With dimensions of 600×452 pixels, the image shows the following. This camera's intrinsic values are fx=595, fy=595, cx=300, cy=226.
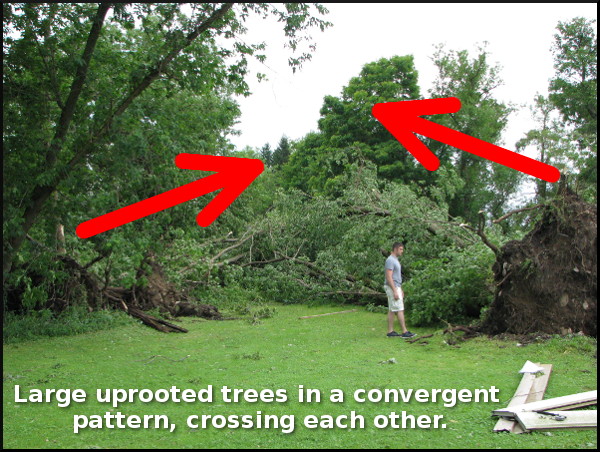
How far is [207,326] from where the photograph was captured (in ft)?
41.0

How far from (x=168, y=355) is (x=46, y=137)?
12.6 feet

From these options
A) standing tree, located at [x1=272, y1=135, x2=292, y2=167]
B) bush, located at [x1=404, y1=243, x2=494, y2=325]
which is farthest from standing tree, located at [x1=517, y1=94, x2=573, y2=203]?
standing tree, located at [x1=272, y1=135, x2=292, y2=167]

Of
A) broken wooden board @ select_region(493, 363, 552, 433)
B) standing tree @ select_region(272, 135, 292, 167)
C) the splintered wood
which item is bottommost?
broken wooden board @ select_region(493, 363, 552, 433)

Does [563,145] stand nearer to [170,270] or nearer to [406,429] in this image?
[170,270]

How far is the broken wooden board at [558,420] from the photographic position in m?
5.01

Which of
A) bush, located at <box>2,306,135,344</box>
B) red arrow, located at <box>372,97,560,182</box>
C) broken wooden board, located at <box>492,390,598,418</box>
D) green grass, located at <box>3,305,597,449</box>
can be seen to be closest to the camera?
green grass, located at <box>3,305,597,449</box>

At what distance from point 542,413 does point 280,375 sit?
3260 mm

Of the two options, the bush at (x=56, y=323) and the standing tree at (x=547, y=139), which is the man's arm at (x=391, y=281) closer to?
the bush at (x=56, y=323)

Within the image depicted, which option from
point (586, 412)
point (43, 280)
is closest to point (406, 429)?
point (586, 412)

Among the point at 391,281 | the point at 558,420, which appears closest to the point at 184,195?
the point at 391,281

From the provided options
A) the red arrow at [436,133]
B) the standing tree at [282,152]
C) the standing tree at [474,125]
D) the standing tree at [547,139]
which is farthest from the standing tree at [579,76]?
the standing tree at [282,152]

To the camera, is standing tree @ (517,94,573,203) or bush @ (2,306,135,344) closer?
bush @ (2,306,135,344)

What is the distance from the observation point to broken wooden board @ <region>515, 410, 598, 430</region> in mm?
5008

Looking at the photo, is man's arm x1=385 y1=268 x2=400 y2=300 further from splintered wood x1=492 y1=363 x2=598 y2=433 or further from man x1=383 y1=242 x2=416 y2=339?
splintered wood x1=492 y1=363 x2=598 y2=433
